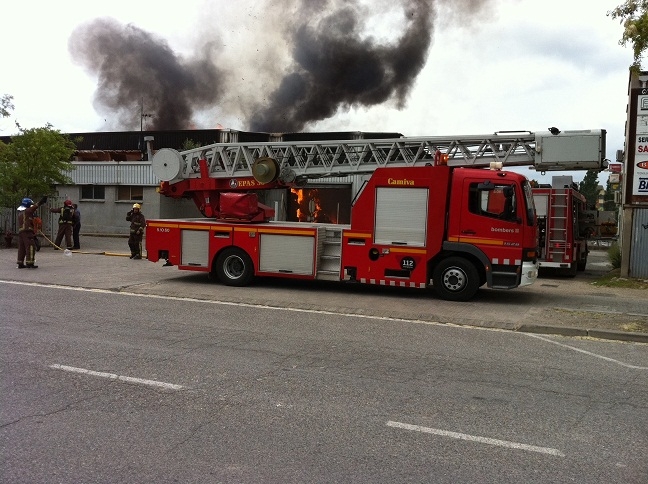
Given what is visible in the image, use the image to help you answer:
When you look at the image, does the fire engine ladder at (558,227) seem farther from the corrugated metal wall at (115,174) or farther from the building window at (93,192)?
the building window at (93,192)

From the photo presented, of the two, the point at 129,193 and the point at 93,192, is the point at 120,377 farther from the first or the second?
the point at 93,192

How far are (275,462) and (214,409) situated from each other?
114 cm

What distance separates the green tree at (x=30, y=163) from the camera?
20.7 m

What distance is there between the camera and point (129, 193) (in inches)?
1216

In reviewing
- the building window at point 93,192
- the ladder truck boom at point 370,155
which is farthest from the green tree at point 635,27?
the building window at point 93,192

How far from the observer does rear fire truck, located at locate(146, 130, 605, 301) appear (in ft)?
37.4

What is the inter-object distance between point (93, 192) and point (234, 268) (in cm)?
2103

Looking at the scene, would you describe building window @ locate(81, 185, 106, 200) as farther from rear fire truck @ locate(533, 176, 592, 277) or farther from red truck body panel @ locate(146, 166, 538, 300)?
rear fire truck @ locate(533, 176, 592, 277)

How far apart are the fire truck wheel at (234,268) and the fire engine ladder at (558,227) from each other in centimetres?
895

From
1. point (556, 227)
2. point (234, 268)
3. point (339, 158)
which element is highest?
point (339, 158)

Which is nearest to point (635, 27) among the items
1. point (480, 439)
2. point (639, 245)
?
point (639, 245)

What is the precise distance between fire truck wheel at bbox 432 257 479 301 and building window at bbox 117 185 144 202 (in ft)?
72.6

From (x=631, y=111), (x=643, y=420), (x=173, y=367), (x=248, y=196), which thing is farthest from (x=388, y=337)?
(x=631, y=111)

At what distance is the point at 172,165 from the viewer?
48.5ft
